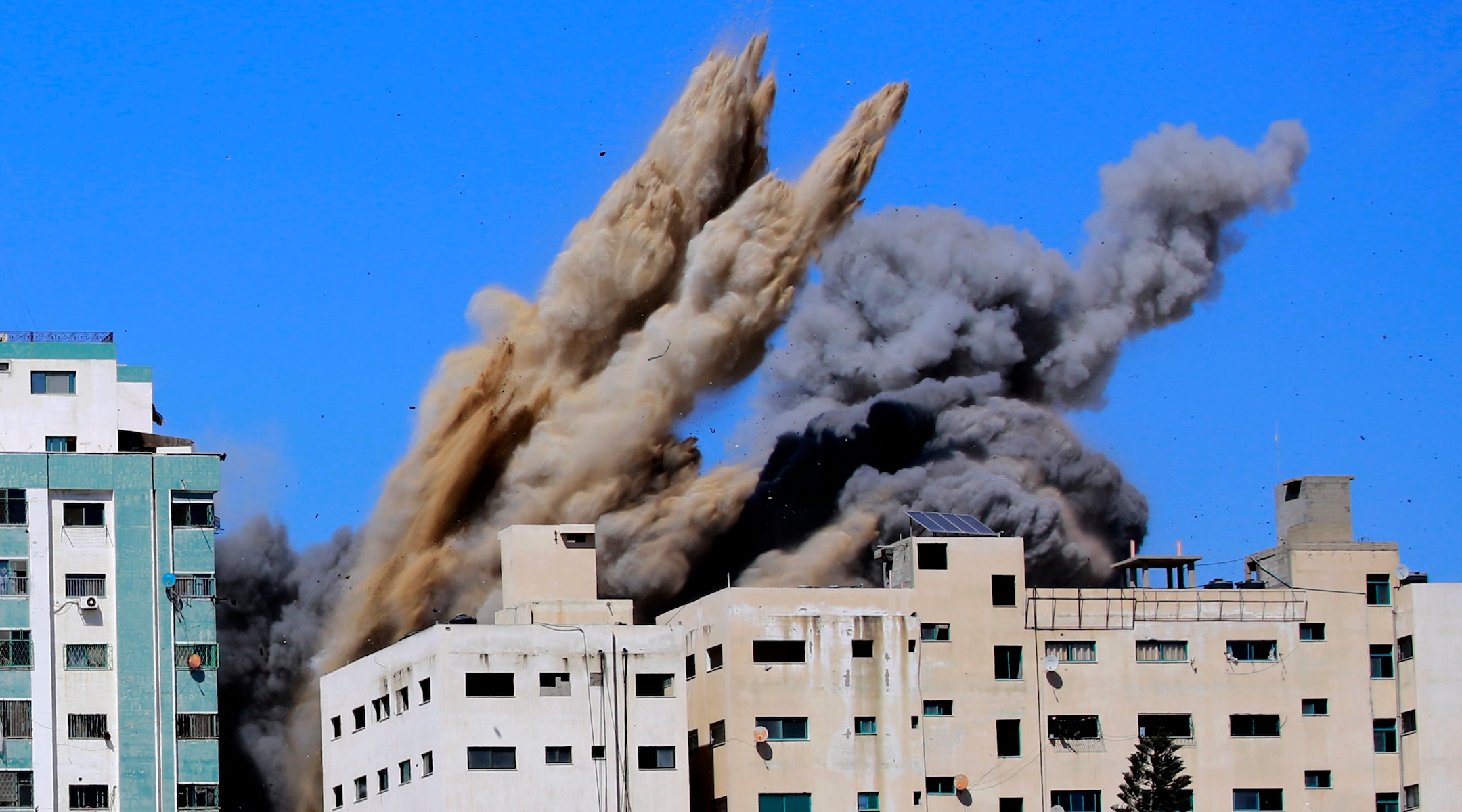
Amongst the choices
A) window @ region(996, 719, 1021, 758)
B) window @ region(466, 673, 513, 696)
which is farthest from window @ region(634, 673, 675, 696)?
window @ region(996, 719, 1021, 758)

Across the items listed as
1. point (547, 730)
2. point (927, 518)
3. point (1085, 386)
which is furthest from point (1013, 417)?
point (547, 730)

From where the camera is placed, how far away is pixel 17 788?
2601 inches

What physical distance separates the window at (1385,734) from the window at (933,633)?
12.1 m

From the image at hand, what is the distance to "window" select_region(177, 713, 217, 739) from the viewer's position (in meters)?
67.6

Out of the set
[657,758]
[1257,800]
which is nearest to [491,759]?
[657,758]

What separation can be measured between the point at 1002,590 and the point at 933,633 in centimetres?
251

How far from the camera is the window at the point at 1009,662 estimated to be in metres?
71.9

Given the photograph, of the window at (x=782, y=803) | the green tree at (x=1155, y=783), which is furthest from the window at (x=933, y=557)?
the window at (x=782, y=803)

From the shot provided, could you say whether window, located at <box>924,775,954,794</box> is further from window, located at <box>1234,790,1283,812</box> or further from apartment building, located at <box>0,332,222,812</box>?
apartment building, located at <box>0,332,222,812</box>

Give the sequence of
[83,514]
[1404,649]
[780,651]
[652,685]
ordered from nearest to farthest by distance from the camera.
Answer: [652,685] < [83,514] < [780,651] < [1404,649]

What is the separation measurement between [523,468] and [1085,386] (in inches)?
835

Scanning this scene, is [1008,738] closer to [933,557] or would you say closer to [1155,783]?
[1155,783]

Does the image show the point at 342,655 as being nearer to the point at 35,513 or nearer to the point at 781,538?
the point at 781,538

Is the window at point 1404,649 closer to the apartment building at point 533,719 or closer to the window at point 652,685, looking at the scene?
the apartment building at point 533,719
